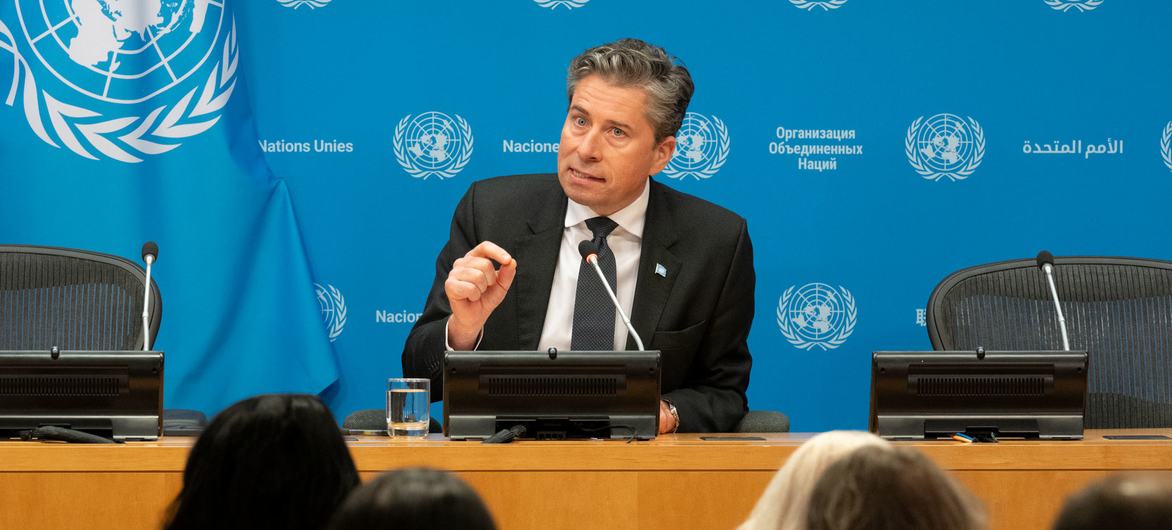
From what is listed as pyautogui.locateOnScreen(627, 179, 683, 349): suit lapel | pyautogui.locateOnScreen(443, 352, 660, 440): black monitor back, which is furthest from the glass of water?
pyautogui.locateOnScreen(627, 179, 683, 349): suit lapel

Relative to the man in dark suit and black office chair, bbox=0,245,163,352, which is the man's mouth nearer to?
the man in dark suit

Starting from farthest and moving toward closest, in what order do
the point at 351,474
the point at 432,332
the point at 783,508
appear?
the point at 432,332, the point at 351,474, the point at 783,508

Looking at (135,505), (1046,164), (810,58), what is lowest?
(135,505)

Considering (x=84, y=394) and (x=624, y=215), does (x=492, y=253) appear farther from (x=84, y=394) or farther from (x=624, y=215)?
(x=84, y=394)

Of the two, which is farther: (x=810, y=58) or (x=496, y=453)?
(x=810, y=58)

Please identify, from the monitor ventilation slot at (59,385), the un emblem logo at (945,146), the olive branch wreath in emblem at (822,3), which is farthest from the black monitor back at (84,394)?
the un emblem logo at (945,146)

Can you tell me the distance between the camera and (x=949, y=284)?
11.3 feet

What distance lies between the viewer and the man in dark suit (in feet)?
11.2

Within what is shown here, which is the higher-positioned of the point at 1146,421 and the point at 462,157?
the point at 462,157

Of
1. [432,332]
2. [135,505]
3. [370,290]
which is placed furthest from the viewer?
[370,290]

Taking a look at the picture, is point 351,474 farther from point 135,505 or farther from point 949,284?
point 949,284

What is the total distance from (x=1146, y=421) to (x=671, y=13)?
197cm

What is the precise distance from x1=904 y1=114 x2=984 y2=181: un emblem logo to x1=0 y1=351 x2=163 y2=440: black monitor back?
270 centimetres

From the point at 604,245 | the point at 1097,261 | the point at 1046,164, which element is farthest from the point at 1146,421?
the point at 604,245
